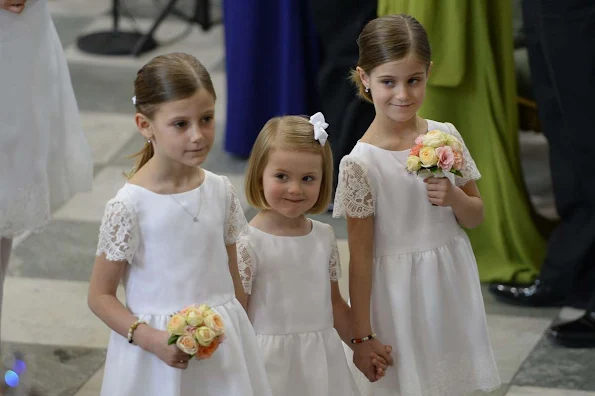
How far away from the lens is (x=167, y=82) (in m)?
2.56

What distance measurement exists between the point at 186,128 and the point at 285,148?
0.33 m

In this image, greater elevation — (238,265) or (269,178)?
(269,178)

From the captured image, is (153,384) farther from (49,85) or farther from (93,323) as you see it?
(93,323)

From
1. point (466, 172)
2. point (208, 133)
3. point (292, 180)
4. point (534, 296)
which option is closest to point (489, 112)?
point (534, 296)

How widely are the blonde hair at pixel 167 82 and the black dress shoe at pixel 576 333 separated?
1.94 metres

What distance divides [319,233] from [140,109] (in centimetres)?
58

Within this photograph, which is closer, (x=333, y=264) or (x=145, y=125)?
(x=145, y=125)

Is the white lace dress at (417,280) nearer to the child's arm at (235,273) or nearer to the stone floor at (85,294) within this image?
the child's arm at (235,273)

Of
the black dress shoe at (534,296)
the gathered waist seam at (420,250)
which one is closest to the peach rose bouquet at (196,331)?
the gathered waist seam at (420,250)

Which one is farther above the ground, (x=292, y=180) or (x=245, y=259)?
(x=292, y=180)

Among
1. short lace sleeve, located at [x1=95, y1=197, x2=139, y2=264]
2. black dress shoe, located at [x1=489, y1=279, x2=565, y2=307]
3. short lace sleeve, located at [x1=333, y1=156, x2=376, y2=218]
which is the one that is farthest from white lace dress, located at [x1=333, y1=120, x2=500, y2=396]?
black dress shoe, located at [x1=489, y1=279, x2=565, y2=307]

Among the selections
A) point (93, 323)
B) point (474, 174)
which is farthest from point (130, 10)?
point (474, 174)

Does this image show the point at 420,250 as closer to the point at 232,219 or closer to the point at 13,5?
the point at 232,219

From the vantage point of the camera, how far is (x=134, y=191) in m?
2.61
